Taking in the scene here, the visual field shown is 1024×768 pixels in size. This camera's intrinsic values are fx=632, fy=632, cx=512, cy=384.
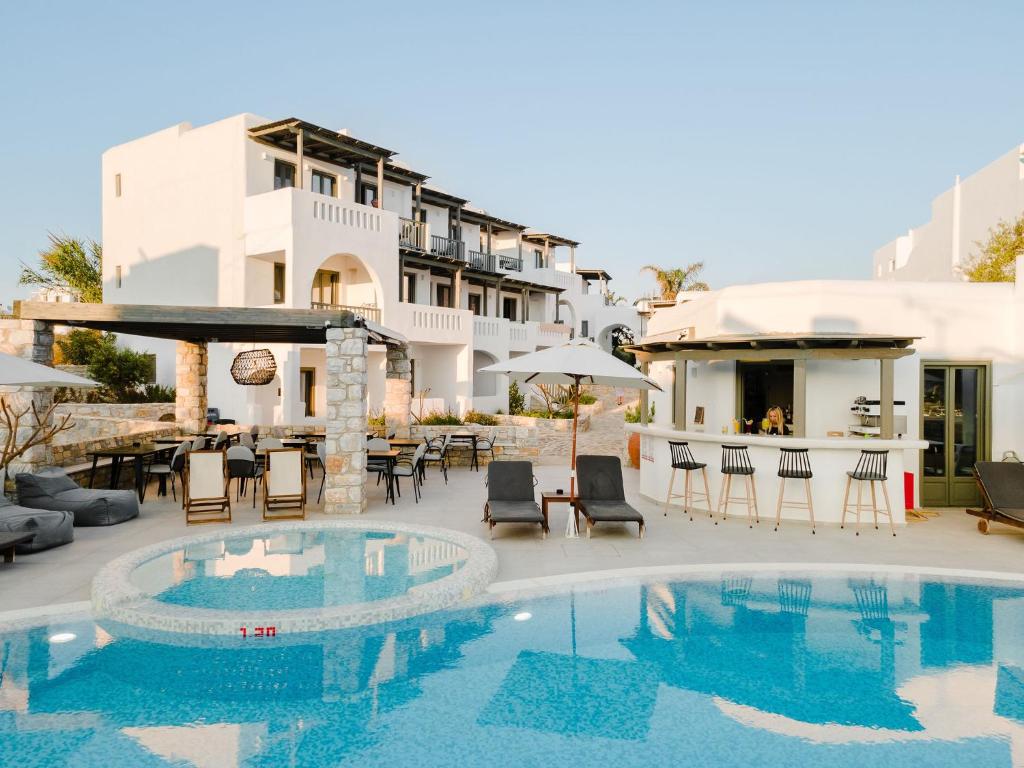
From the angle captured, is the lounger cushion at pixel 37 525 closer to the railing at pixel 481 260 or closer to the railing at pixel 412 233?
the railing at pixel 412 233

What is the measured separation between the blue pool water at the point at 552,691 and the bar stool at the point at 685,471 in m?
4.10

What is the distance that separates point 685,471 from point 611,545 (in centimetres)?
324

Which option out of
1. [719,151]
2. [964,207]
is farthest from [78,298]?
[964,207]

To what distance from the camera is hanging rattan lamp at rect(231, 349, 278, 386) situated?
15.8 metres

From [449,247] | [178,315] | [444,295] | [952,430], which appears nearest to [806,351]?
[952,430]

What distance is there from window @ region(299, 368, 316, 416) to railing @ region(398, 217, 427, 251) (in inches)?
239

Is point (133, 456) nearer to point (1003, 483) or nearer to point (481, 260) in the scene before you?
point (1003, 483)

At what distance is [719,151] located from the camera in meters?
22.7

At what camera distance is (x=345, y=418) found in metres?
10.3

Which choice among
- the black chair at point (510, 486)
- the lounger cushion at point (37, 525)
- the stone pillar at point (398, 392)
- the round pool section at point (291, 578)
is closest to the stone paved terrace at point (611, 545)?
the lounger cushion at point (37, 525)

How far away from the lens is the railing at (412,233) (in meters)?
24.5

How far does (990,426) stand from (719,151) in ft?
47.2

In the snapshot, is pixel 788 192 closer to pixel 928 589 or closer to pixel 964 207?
pixel 964 207

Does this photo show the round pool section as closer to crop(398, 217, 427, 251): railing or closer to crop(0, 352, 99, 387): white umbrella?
crop(0, 352, 99, 387): white umbrella
